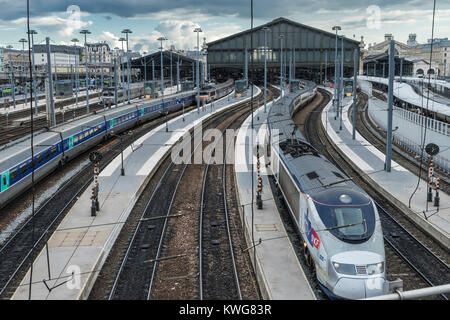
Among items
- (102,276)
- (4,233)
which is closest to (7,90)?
(4,233)

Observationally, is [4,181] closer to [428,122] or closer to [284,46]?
[428,122]

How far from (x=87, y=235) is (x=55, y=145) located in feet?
44.1

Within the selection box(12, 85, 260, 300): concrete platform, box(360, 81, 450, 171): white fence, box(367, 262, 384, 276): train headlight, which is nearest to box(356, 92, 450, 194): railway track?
box(360, 81, 450, 171): white fence

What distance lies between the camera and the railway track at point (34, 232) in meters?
16.7

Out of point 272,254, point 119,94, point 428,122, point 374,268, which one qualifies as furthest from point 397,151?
point 119,94

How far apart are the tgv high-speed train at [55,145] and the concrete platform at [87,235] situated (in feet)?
10.7

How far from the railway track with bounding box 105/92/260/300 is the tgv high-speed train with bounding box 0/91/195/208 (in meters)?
5.47

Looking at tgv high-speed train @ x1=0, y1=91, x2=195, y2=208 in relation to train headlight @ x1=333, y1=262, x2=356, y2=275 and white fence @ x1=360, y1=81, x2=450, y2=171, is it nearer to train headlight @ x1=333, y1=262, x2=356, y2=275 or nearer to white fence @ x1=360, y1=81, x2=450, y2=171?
train headlight @ x1=333, y1=262, x2=356, y2=275

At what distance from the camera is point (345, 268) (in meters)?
13.4

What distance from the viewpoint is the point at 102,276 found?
16.7 metres
